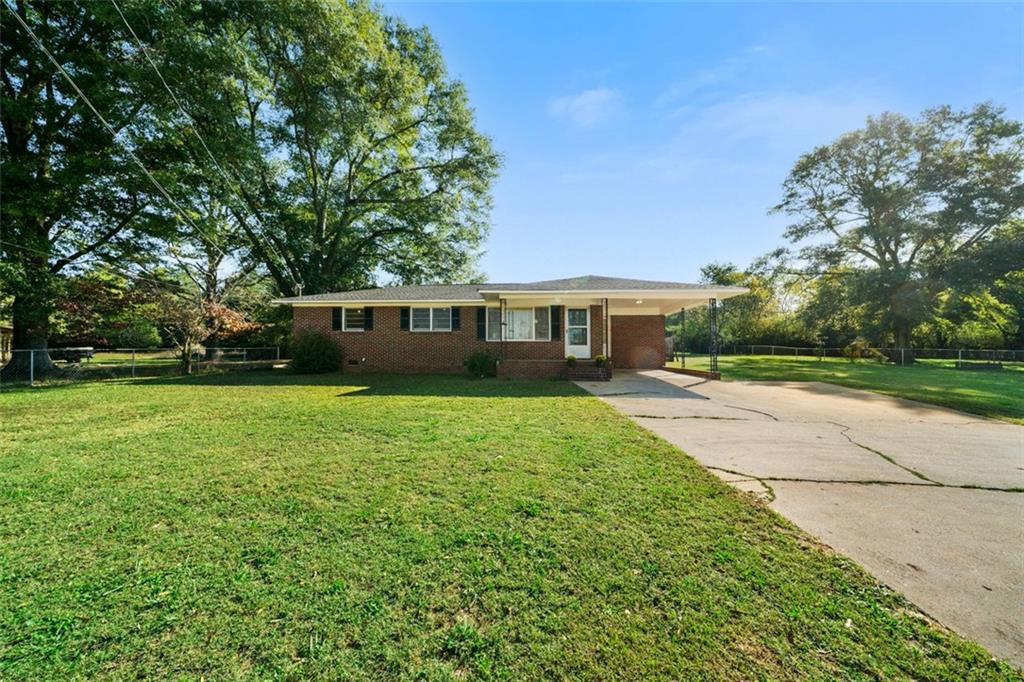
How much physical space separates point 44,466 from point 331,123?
18.2m

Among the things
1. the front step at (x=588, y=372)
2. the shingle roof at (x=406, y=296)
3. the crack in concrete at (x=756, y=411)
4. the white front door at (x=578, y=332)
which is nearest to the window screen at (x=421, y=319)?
the shingle roof at (x=406, y=296)

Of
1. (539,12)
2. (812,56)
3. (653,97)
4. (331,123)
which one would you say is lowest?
(812,56)

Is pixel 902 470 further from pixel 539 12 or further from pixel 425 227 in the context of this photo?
pixel 425 227

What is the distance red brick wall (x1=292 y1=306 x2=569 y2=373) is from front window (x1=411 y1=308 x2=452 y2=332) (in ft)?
0.63

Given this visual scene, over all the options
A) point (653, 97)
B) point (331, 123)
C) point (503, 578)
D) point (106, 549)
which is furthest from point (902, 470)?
point (331, 123)

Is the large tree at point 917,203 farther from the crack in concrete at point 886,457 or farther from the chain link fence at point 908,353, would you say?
the crack in concrete at point 886,457

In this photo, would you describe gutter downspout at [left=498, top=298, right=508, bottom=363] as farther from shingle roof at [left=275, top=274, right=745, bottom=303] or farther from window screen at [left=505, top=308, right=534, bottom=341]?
shingle roof at [left=275, top=274, right=745, bottom=303]

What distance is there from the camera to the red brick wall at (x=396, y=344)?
13.9 meters

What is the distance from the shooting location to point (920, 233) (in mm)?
21609

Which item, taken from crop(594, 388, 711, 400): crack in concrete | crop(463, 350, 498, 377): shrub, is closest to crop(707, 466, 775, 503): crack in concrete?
crop(594, 388, 711, 400): crack in concrete

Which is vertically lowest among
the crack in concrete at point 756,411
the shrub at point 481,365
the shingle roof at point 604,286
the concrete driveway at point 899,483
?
the concrete driveway at point 899,483

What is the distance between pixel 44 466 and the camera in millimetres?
4219

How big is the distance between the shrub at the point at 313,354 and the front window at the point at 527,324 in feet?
20.3

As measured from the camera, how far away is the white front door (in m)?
13.5
